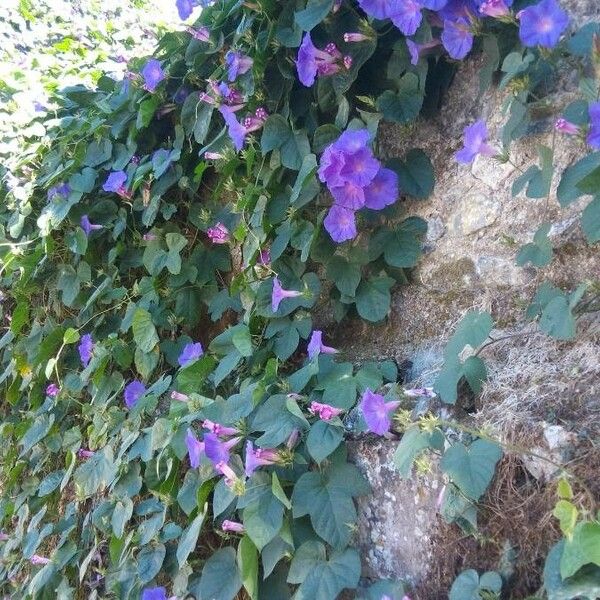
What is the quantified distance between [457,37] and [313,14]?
0.36 metres

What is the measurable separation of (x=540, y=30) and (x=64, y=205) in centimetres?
168

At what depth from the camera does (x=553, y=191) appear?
153 centimetres

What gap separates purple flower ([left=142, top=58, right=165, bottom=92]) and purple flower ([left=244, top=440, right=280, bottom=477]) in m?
1.27

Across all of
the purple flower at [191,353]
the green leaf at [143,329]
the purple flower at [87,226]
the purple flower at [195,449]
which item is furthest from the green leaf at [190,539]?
the purple flower at [87,226]

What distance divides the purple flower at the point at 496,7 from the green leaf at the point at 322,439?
2.81 feet

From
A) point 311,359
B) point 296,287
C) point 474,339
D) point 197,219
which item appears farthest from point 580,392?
point 197,219

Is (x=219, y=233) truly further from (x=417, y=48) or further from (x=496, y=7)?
(x=496, y=7)

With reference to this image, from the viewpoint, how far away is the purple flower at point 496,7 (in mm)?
1390

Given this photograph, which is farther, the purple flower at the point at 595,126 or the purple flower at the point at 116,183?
the purple flower at the point at 116,183

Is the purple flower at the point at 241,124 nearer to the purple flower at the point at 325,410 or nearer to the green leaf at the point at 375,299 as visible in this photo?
the green leaf at the point at 375,299

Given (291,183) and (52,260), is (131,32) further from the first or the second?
(291,183)

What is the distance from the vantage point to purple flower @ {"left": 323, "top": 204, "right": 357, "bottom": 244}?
5.57ft

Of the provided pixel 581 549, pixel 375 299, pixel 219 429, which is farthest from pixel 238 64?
pixel 581 549

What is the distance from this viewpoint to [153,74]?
2268 mm
